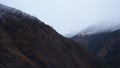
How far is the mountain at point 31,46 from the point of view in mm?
72363

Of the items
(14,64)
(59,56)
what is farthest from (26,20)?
(14,64)

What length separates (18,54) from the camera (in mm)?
74438

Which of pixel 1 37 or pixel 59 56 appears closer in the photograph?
pixel 1 37

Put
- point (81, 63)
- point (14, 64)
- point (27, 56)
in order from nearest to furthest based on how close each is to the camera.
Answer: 1. point (14, 64)
2. point (27, 56)
3. point (81, 63)

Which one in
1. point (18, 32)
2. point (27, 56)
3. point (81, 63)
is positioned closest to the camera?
point (27, 56)

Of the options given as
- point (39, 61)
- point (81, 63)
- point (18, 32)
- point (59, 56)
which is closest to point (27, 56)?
point (39, 61)

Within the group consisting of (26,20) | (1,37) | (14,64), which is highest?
(26,20)

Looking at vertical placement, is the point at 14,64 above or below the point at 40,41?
below

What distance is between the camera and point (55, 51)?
315 ft

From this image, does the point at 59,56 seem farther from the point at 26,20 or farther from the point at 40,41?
the point at 26,20

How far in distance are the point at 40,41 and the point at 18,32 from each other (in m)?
8.67

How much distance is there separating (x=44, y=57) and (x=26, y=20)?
1377 centimetres

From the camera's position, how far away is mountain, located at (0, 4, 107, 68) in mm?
72363

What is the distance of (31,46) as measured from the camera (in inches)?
3391
